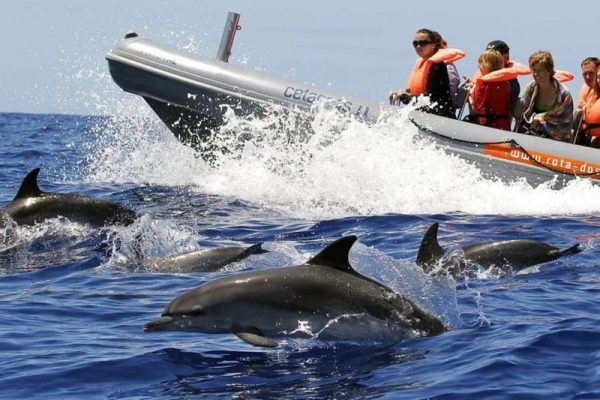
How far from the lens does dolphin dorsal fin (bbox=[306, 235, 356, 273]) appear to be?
6.21 meters

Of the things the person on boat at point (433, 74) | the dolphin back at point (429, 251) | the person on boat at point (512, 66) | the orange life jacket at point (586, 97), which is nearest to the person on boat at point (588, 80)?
the orange life jacket at point (586, 97)

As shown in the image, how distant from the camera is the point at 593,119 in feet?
46.5

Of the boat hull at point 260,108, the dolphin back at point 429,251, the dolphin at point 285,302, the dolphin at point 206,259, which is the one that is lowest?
the dolphin at point 206,259

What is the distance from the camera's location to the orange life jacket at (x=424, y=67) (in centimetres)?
1466

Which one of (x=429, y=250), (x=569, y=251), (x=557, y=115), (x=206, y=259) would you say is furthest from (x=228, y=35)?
(x=429, y=250)

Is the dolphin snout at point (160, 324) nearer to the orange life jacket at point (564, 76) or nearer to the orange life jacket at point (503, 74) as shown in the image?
the orange life jacket at point (503, 74)

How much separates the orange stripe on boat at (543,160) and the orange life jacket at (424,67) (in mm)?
1431

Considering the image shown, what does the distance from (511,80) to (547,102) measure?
617 millimetres

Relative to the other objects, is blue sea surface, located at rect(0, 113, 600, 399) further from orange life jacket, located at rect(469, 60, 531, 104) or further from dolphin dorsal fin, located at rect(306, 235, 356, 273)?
orange life jacket, located at rect(469, 60, 531, 104)

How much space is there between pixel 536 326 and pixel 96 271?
388 centimetres

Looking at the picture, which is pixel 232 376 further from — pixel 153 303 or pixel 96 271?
pixel 96 271

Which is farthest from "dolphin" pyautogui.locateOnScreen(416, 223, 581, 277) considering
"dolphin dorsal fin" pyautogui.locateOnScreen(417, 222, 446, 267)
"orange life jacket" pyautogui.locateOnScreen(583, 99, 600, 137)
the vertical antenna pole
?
the vertical antenna pole

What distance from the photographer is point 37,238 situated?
400 inches

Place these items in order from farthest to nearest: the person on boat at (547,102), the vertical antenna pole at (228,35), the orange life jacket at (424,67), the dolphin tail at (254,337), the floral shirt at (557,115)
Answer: the vertical antenna pole at (228,35), the orange life jacket at (424,67), the floral shirt at (557,115), the person on boat at (547,102), the dolphin tail at (254,337)
